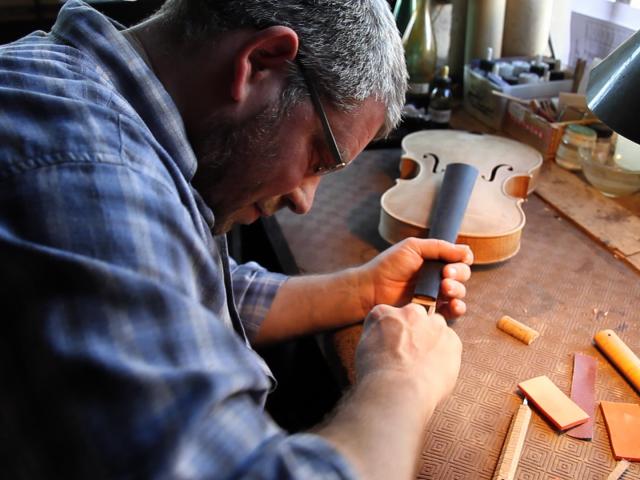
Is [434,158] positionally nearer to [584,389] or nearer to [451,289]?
[451,289]

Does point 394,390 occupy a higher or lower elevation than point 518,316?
higher

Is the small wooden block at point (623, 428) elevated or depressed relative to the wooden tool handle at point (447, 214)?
depressed

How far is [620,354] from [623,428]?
155 mm

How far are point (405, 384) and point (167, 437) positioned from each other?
1.30 ft

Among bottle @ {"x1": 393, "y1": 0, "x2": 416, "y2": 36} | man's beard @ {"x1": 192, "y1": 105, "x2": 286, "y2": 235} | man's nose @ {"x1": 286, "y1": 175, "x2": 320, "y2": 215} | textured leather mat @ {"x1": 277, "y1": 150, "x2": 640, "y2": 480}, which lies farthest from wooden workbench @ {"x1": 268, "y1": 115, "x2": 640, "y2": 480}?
bottle @ {"x1": 393, "y1": 0, "x2": 416, "y2": 36}

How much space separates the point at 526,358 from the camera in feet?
3.08

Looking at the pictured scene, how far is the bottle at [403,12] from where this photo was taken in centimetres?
199

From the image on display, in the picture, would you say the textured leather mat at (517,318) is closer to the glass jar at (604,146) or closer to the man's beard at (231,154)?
the glass jar at (604,146)

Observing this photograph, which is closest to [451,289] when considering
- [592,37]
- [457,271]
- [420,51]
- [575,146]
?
[457,271]

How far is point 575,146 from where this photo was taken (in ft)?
4.99

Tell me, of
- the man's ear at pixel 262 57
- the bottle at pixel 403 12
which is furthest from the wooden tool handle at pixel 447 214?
the bottle at pixel 403 12

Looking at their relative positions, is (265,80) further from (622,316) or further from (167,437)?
(622,316)

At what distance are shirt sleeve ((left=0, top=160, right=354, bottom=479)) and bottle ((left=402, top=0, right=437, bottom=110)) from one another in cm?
157

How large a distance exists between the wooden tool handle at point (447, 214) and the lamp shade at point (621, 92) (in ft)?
1.08
